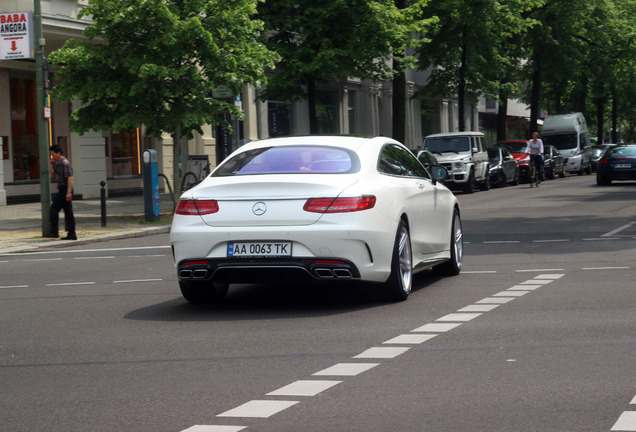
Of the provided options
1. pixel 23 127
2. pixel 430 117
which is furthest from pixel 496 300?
pixel 430 117

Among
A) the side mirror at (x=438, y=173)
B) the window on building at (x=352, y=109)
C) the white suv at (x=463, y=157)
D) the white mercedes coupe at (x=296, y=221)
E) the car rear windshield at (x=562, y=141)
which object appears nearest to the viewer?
the white mercedes coupe at (x=296, y=221)

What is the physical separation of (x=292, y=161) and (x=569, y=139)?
45102 mm

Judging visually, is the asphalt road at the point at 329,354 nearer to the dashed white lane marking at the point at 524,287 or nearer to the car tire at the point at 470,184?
the dashed white lane marking at the point at 524,287

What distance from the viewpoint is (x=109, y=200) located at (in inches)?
1302

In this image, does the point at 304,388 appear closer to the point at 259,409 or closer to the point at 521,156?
the point at 259,409

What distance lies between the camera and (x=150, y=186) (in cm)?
2438

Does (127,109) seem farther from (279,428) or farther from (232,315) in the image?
(279,428)

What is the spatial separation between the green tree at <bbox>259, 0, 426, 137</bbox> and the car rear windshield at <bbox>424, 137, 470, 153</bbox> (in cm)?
382

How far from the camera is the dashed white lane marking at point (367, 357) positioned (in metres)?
5.75

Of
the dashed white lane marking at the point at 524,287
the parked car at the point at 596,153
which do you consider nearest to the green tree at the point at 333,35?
the dashed white lane marking at the point at 524,287

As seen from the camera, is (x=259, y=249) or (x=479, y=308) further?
(x=479, y=308)

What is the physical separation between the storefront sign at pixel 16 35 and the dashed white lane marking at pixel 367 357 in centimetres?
1307

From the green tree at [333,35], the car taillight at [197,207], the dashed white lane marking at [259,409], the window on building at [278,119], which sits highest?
the green tree at [333,35]

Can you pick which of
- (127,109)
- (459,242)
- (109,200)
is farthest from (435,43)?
(459,242)
